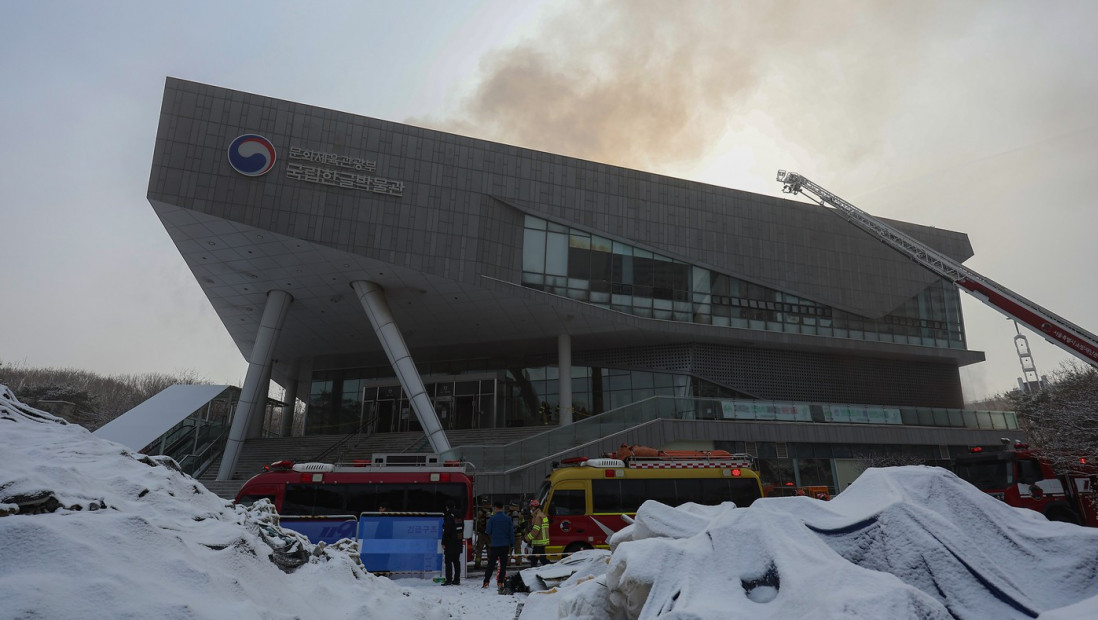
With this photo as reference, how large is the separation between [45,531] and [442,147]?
2634 cm

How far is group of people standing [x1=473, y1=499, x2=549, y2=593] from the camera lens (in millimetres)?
11281

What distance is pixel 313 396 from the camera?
1618 inches

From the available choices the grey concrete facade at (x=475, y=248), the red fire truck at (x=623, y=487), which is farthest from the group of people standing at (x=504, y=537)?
the grey concrete facade at (x=475, y=248)

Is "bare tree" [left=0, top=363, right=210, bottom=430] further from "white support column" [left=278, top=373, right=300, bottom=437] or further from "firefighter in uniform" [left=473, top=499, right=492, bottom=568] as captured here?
"firefighter in uniform" [left=473, top=499, right=492, bottom=568]

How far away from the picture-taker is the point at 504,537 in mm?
11406

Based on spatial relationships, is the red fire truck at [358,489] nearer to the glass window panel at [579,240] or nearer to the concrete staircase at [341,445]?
the concrete staircase at [341,445]

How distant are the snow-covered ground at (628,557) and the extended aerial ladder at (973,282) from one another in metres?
24.6

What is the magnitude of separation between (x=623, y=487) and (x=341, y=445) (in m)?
22.3

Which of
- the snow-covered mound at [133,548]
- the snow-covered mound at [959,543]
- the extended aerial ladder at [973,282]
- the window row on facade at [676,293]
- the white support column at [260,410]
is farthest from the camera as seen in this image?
the window row on facade at [676,293]

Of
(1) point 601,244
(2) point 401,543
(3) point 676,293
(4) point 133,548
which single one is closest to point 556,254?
(1) point 601,244

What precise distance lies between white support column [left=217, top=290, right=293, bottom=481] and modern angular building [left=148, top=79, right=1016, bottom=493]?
10 centimetres

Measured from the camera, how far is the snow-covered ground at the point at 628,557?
3.31m

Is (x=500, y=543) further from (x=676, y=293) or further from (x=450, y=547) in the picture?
(x=676, y=293)

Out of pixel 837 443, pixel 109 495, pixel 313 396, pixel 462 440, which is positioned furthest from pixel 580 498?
pixel 313 396
